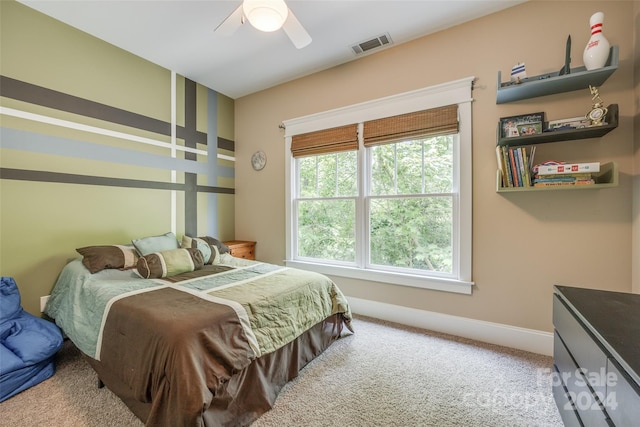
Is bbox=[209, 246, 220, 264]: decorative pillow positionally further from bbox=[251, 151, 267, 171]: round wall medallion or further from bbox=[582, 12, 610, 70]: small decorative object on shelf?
bbox=[582, 12, 610, 70]: small decorative object on shelf

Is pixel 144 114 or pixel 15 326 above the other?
pixel 144 114

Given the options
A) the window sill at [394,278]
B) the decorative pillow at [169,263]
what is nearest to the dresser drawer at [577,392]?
the window sill at [394,278]

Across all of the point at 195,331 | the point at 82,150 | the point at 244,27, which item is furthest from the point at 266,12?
the point at 82,150

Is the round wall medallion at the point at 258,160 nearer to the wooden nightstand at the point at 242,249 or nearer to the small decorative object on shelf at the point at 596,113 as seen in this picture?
the wooden nightstand at the point at 242,249

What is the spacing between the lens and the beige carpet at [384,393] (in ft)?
4.85

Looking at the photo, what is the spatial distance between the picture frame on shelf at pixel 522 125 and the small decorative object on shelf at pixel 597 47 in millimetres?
401

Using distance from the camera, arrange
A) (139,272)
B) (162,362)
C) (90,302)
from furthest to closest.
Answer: (139,272), (90,302), (162,362)

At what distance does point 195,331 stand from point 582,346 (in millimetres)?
1720

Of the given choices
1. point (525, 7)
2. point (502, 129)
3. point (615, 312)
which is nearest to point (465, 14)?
point (525, 7)

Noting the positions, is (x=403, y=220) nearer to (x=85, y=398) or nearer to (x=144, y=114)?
(x=85, y=398)

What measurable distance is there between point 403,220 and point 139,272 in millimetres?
2479

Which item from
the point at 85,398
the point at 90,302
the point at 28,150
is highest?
the point at 28,150

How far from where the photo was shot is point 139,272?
212cm

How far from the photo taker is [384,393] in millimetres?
1688
